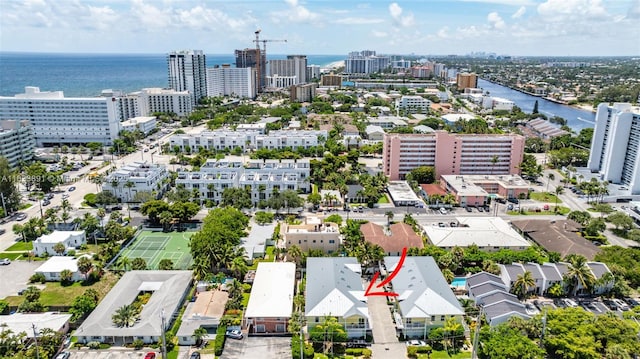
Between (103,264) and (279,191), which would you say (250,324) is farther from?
(279,191)

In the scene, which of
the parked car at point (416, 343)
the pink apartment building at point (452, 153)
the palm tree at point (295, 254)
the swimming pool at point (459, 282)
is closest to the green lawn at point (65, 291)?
the palm tree at point (295, 254)

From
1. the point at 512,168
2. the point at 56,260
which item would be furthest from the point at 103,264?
the point at 512,168

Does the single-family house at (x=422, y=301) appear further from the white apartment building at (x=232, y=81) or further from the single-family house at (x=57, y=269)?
the white apartment building at (x=232, y=81)

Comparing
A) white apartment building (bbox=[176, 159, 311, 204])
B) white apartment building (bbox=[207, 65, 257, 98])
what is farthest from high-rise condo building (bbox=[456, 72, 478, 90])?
white apartment building (bbox=[176, 159, 311, 204])

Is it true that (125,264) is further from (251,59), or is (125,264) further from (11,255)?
(251,59)

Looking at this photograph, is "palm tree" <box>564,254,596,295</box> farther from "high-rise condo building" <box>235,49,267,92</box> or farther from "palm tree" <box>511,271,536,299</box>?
"high-rise condo building" <box>235,49,267,92</box>

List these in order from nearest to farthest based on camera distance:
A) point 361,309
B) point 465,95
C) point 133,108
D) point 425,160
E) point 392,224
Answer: point 361,309
point 392,224
point 425,160
point 133,108
point 465,95
